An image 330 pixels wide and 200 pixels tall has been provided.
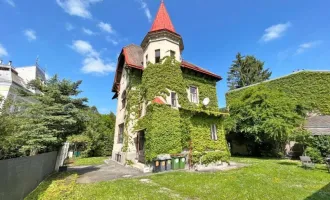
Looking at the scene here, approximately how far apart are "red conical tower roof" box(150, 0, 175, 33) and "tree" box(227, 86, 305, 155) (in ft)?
44.2

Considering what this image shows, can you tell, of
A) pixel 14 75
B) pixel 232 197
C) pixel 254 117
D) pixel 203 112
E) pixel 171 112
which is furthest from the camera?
pixel 14 75

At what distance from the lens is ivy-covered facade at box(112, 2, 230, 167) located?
1369 centimetres

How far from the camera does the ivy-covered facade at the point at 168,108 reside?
539 inches

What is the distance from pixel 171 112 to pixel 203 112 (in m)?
3.23

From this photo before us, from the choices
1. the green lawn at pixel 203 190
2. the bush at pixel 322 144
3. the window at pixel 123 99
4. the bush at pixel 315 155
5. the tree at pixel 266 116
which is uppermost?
the window at pixel 123 99

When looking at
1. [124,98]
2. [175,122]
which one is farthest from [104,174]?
[124,98]

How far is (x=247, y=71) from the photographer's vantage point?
51.0m

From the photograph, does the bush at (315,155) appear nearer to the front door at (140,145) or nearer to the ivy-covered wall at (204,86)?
the ivy-covered wall at (204,86)

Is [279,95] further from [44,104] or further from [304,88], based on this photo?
[44,104]

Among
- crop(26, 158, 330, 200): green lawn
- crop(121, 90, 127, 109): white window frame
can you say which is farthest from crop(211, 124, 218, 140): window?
crop(121, 90, 127, 109): white window frame

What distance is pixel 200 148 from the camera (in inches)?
593

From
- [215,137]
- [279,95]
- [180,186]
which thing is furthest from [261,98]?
[180,186]

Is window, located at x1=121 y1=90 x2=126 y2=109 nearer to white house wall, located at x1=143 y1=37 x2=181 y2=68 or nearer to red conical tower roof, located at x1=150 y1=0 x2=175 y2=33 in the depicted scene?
white house wall, located at x1=143 y1=37 x2=181 y2=68

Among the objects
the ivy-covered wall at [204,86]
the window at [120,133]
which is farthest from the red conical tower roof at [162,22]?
the window at [120,133]
